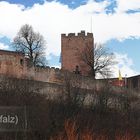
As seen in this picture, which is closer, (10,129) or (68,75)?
(10,129)

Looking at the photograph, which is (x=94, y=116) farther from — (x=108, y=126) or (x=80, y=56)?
(x=80, y=56)

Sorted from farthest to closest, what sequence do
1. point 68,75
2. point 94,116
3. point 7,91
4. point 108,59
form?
point 108,59 < point 68,75 < point 94,116 < point 7,91

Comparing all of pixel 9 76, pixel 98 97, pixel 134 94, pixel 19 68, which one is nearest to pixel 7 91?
pixel 9 76

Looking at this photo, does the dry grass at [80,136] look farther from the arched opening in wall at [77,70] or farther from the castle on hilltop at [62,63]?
the arched opening in wall at [77,70]

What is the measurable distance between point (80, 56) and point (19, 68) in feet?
66.2

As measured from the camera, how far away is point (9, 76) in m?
42.0

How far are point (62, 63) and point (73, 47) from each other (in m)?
2.25

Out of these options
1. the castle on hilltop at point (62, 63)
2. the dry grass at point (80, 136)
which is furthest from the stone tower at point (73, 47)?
the dry grass at point (80, 136)

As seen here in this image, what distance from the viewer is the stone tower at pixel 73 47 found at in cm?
6488

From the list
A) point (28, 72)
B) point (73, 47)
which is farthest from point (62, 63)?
point (28, 72)

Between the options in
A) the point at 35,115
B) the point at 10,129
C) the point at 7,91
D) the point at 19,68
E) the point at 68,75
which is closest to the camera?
the point at 10,129

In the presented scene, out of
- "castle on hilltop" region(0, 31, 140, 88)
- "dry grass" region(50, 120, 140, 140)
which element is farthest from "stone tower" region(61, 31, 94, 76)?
"dry grass" region(50, 120, 140, 140)

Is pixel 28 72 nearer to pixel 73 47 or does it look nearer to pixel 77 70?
pixel 77 70

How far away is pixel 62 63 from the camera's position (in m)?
66.4
